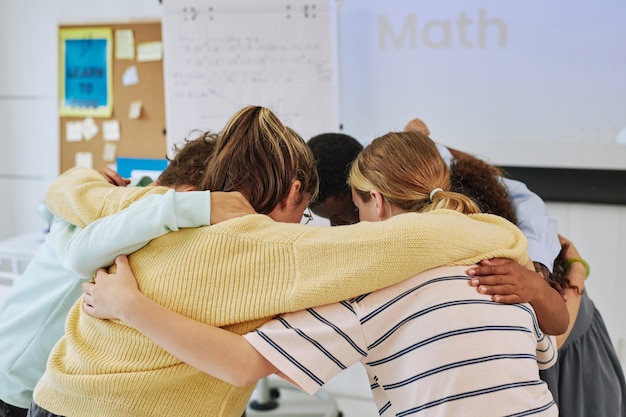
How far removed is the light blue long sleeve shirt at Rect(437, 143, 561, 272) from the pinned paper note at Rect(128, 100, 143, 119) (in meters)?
1.77

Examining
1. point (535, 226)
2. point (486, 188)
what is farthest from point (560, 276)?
point (486, 188)

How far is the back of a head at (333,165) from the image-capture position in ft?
5.60

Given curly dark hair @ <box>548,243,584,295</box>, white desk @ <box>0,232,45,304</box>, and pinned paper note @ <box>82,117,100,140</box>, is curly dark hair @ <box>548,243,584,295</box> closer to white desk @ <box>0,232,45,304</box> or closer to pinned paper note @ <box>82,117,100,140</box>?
white desk @ <box>0,232,45,304</box>

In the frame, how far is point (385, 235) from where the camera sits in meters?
1.04

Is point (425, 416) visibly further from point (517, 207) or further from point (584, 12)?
point (584, 12)

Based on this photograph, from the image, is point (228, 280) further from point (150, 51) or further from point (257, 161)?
point (150, 51)

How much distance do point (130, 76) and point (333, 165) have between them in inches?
65.8

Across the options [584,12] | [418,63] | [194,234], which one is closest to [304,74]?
[418,63]

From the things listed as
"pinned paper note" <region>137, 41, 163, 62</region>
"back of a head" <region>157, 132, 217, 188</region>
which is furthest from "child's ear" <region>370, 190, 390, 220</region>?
"pinned paper note" <region>137, 41, 163, 62</region>

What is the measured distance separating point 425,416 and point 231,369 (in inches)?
12.2

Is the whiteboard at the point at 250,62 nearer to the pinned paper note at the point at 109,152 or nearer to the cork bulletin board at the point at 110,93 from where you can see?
the cork bulletin board at the point at 110,93

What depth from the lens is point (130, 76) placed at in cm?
304

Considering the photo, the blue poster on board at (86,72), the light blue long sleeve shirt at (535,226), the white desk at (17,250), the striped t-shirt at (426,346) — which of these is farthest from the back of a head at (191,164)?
the blue poster on board at (86,72)

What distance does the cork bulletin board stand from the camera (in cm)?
301
